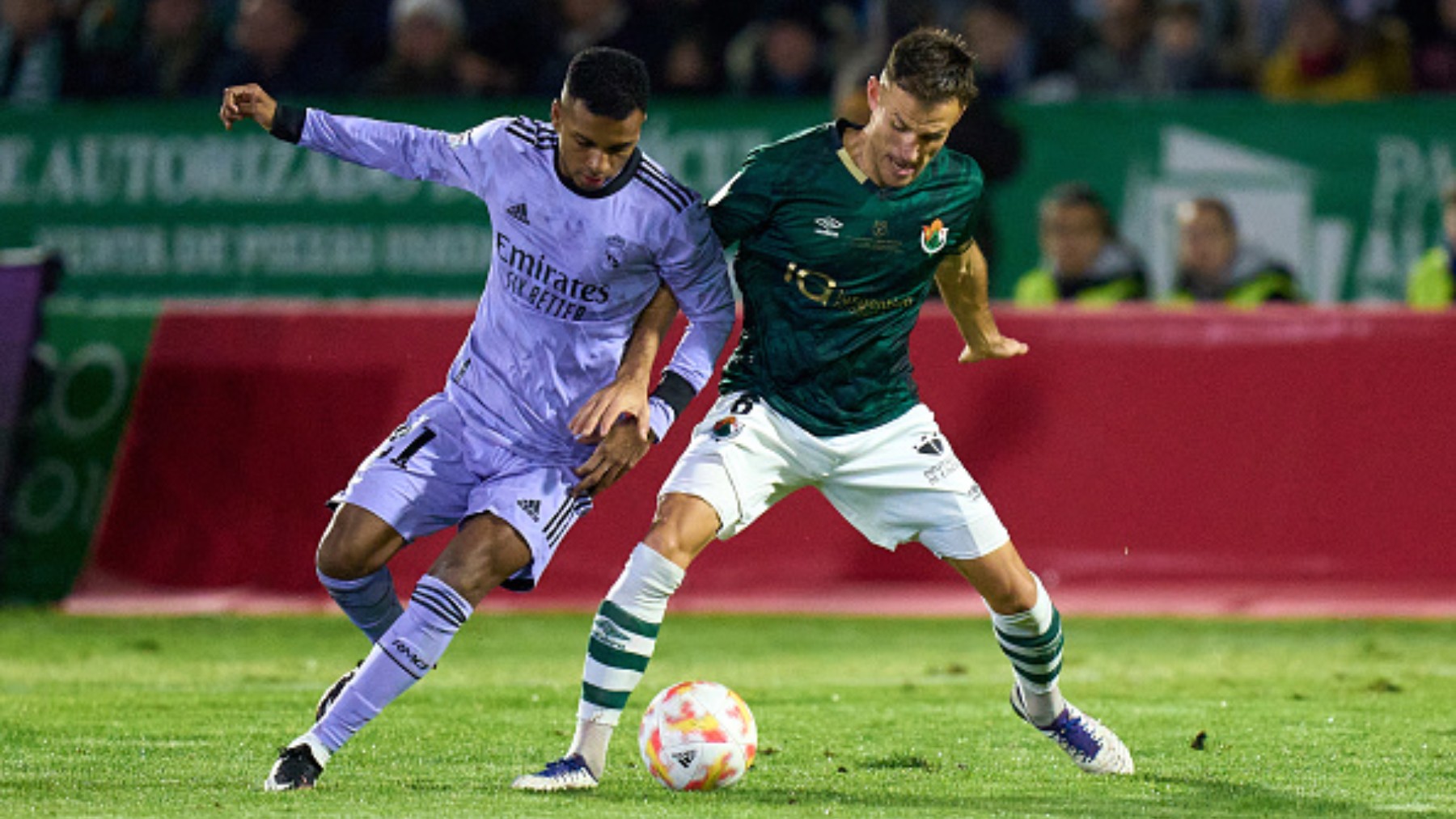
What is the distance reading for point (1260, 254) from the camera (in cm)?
1247

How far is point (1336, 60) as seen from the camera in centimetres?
1423

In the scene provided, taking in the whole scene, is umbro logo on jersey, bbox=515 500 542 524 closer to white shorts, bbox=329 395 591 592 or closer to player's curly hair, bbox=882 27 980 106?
white shorts, bbox=329 395 591 592

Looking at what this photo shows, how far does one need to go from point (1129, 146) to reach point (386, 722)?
7.80 meters

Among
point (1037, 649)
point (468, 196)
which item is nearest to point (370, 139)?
point (1037, 649)

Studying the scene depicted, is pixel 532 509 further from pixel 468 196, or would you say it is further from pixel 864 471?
pixel 468 196

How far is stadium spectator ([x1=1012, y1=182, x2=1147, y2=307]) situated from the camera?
12.5m

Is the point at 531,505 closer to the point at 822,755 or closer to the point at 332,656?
the point at 822,755

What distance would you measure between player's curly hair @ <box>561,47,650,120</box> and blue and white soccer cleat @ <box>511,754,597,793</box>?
185 centimetres

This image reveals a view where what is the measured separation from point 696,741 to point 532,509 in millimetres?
917

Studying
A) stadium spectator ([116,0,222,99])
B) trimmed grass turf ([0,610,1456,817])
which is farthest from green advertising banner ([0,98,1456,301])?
trimmed grass turf ([0,610,1456,817])

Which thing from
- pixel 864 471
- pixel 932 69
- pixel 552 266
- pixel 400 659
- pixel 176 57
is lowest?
pixel 400 659

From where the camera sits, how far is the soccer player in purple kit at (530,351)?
6.53 metres

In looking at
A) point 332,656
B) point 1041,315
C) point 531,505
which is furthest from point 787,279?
point 1041,315

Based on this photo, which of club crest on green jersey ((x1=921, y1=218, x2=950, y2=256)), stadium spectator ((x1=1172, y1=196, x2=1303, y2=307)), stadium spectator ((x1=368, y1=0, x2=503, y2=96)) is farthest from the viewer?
stadium spectator ((x1=368, y1=0, x2=503, y2=96))
